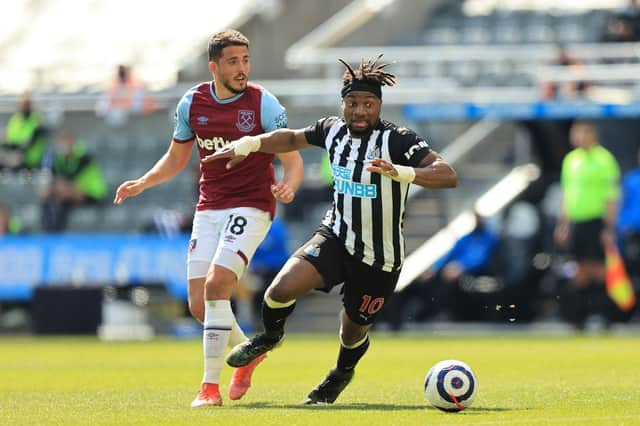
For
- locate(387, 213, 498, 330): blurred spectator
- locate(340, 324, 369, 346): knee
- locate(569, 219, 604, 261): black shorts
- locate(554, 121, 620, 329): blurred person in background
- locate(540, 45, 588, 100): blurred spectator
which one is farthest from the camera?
locate(540, 45, 588, 100): blurred spectator

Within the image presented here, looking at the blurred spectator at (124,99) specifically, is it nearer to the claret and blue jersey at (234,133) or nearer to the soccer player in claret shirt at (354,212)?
the claret and blue jersey at (234,133)

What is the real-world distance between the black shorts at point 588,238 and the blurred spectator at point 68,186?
781cm

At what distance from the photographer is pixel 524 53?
2489 cm

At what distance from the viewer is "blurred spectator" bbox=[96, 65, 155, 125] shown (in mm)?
27094

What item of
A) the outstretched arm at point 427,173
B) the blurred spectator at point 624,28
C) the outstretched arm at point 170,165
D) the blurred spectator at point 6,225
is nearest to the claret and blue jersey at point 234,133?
the outstretched arm at point 170,165

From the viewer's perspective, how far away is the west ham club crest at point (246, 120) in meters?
11.0

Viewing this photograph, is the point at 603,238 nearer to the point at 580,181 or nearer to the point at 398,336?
the point at 580,181

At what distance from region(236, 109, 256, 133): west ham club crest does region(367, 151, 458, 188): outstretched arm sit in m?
1.63

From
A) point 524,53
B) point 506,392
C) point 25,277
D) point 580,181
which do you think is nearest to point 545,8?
point 524,53

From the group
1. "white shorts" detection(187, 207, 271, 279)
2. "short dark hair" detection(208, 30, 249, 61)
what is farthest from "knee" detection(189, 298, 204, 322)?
"short dark hair" detection(208, 30, 249, 61)

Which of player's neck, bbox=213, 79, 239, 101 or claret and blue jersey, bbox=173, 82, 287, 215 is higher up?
player's neck, bbox=213, 79, 239, 101

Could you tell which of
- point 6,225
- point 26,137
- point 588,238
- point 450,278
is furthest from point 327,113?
point 588,238

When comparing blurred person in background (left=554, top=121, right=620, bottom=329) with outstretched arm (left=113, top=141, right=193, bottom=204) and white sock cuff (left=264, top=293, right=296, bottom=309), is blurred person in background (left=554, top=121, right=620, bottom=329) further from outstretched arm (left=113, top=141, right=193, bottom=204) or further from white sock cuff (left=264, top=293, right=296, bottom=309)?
white sock cuff (left=264, top=293, right=296, bottom=309)

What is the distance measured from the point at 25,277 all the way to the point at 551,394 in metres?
14.2
